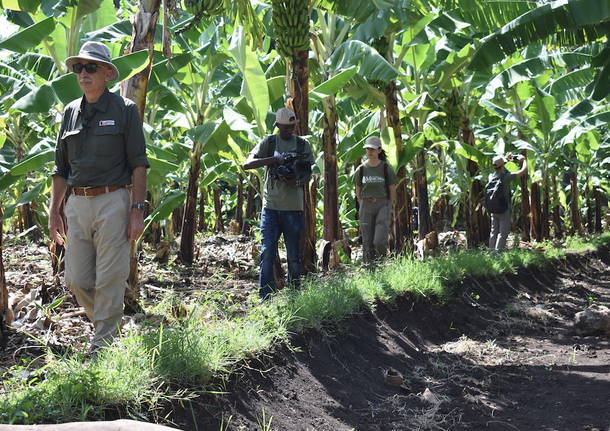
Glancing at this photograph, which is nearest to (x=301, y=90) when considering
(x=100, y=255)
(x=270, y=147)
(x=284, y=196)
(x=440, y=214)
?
(x=270, y=147)

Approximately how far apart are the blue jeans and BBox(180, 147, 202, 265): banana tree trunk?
4.11m

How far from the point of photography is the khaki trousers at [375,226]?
8875 mm

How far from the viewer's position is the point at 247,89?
8234 millimetres

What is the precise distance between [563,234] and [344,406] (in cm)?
1815

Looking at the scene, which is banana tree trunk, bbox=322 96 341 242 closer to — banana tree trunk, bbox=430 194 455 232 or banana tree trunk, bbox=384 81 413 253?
banana tree trunk, bbox=384 81 413 253

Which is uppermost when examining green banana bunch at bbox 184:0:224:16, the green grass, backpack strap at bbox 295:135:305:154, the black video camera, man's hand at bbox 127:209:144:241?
green banana bunch at bbox 184:0:224:16

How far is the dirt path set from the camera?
4.21 metres

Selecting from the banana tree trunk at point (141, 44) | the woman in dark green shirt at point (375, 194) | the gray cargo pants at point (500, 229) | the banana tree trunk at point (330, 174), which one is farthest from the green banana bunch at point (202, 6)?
the gray cargo pants at point (500, 229)

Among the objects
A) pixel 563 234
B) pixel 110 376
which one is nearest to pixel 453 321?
Result: pixel 110 376

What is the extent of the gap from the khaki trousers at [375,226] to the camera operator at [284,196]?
2.41 meters

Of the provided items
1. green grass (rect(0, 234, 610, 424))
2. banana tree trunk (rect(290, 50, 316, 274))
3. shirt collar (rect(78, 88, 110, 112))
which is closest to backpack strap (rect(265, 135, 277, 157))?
banana tree trunk (rect(290, 50, 316, 274))

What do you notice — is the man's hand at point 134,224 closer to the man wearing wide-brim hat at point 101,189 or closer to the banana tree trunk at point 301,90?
the man wearing wide-brim hat at point 101,189

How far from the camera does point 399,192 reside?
11.3 meters

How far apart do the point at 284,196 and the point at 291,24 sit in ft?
7.27
